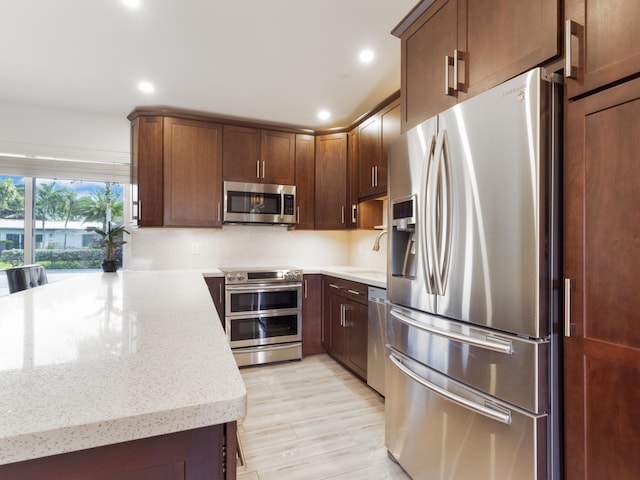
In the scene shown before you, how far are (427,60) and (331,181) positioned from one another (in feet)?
6.68

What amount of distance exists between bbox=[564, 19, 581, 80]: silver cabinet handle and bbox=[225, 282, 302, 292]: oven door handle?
2.70m

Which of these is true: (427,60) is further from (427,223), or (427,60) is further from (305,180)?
(305,180)

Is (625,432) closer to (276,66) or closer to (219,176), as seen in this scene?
(276,66)

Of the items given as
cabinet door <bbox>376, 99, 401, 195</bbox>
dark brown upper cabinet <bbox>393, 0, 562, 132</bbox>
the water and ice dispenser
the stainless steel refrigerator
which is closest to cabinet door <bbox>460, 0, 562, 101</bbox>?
dark brown upper cabinet <bbox>393, 0, 562, 132</bbox>

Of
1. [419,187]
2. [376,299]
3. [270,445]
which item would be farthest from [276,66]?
[270,445]

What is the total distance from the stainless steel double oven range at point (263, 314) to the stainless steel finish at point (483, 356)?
5.96 feet

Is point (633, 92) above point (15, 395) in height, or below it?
above

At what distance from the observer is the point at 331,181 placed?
3666 millimetres

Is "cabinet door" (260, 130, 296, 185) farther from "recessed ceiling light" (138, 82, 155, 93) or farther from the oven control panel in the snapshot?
"recessed ceiling light" (138, 82, 155, 93)

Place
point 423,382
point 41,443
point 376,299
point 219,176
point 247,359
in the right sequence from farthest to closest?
1. point 219,176
2. point 247,359
3. point 376,299
4. point 423,382
5. point 41,443

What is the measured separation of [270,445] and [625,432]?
Answer: 1.68m

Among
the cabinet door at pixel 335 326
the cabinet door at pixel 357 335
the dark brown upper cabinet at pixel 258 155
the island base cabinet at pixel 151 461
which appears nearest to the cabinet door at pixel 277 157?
the dark brown upper cabinet at pixel 258 155

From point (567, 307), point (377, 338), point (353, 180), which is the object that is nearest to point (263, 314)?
point (377, 338)

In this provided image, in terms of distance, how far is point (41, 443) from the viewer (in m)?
0.47
